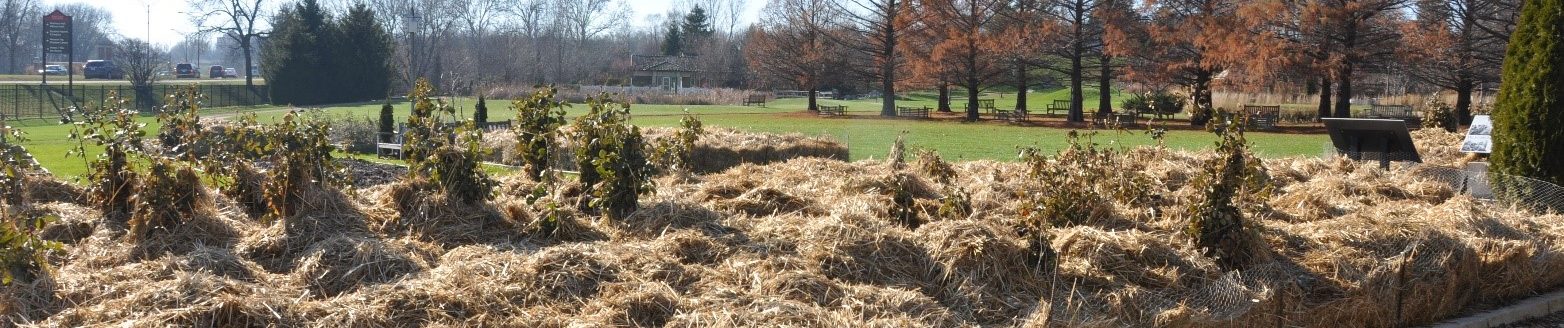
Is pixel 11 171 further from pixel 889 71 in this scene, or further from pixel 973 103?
pixel 889 71

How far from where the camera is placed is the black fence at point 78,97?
4428 cm

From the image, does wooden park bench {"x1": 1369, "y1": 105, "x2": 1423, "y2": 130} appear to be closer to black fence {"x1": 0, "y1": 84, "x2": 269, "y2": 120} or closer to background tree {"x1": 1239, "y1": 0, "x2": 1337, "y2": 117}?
background tree {"x1": 1239, "y1": 0, "x2": 1337, "y2": 117}

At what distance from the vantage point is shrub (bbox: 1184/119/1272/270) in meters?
7.15

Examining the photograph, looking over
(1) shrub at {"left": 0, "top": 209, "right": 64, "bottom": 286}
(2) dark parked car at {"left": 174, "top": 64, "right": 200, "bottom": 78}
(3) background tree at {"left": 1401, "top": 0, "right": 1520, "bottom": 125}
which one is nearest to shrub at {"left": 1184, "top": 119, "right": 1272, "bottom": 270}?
(1) shrub at {"left": 0, "top": 209, "right": 64, "bottom": 286}

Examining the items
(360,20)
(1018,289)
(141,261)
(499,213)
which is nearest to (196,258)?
(141,261)

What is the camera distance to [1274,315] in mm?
6488

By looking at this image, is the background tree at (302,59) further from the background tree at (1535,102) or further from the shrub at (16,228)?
the background tree at (1535,102)

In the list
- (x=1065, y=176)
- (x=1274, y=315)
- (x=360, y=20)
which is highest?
(x=360, y=20)

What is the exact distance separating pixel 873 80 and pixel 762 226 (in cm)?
3883

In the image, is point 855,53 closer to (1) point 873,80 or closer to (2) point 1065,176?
(1) point 873,80

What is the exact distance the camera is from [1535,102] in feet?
36.0

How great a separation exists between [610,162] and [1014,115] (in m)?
34.4

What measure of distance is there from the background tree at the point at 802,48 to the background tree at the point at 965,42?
5.84m

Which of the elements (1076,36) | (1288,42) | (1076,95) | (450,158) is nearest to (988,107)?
(1076,95)
